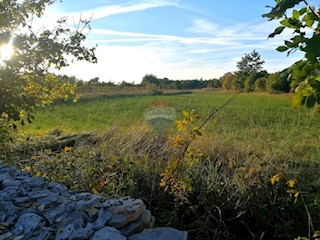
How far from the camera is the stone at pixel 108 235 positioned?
235cm

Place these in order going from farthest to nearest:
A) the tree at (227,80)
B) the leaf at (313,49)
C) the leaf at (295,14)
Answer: the tree at (227,80) → the leaf at (295,14) → the leaf at (313,49)

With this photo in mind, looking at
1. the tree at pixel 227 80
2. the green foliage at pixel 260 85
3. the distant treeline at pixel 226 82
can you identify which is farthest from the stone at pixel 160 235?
the tree at pixel 227 80

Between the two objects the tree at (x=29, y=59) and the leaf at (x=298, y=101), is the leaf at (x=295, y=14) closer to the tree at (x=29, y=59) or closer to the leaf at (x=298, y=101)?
the leaf at (x=298, y=101)

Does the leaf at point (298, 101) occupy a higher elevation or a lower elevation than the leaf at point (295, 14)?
lower

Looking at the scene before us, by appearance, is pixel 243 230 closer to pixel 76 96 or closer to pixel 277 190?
pixel 277 190

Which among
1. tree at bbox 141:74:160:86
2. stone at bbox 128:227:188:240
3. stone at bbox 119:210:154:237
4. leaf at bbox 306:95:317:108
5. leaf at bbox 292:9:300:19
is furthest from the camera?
tree at bbox 141:74:160:86

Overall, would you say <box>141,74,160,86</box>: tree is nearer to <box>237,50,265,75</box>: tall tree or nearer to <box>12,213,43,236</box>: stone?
<box>237,50,265,75</box>: tall tree

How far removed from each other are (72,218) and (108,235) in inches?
13.1

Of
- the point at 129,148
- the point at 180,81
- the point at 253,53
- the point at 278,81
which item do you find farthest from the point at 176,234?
the point at 253,53

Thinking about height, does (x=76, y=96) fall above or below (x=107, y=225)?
above

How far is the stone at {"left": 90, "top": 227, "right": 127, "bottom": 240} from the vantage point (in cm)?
235

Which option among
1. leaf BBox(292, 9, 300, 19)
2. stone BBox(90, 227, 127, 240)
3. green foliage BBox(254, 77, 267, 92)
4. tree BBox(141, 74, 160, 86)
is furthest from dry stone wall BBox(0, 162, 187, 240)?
tree BBox(141, 74, 160, 86)

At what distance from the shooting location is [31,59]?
14.3 feet

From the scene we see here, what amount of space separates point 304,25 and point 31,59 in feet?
12.3
